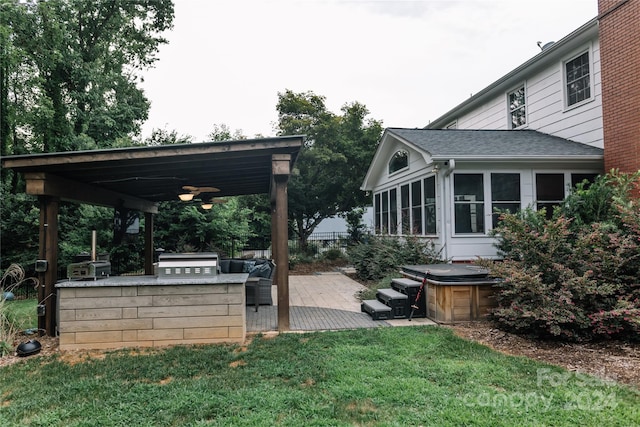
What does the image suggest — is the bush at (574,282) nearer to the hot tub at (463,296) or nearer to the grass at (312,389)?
the hot tub at (463,296)

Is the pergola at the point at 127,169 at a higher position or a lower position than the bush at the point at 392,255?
higher

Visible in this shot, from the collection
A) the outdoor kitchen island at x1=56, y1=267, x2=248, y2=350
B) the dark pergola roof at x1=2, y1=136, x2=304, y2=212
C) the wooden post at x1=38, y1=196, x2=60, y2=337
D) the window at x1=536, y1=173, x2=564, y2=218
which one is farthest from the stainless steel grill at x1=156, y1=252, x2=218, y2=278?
the window at x1=536, y1=173, x2=564, y2=218

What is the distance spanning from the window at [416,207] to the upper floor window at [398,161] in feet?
2.71

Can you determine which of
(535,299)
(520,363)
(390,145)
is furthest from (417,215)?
(520,363)

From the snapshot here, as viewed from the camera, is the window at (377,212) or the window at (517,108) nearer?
the window at (517,108)

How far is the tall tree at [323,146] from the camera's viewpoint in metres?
15.1

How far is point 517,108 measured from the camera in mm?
10867

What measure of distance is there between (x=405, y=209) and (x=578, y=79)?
5.12m

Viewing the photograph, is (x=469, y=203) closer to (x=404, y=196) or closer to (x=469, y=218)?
(x=469, y=218)

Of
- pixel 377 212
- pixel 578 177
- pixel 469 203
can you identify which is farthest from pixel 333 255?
pixel 578 177

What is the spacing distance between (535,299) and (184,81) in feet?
56.4

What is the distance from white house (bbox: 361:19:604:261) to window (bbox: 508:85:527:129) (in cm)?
31

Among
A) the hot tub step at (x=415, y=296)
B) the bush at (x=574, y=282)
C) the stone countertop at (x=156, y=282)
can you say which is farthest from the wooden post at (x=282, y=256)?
the bush at (x=574, y=282)

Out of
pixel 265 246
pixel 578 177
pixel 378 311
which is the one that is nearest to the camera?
pixel 378 311
